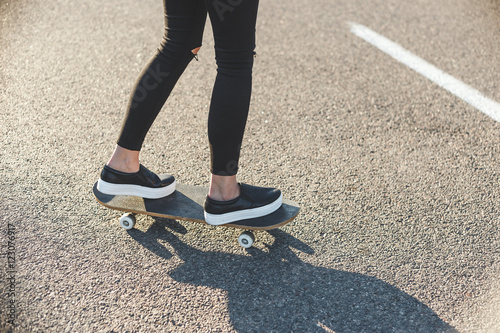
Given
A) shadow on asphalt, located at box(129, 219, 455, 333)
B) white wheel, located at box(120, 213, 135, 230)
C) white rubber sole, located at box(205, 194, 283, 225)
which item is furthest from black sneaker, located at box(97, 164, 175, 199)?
white rubber sole, located at box(205, 194, 283, 225)

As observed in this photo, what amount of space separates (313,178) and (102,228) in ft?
4.07

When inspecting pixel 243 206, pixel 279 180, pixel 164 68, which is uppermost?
pixel 164 68

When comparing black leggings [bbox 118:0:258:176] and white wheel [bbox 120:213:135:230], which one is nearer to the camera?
black leggings [bbox 118:0:258:176]

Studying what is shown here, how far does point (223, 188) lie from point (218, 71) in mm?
552

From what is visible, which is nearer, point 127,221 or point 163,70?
point 163,70

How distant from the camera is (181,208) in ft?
8.63

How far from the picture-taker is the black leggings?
2.11 meters

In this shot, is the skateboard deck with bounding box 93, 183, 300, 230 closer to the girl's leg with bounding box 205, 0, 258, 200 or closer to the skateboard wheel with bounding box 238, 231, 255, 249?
the skateboard wheel with bounding box 238, 231, 255, 249

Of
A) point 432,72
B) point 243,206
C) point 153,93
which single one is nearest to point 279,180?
point 243,206

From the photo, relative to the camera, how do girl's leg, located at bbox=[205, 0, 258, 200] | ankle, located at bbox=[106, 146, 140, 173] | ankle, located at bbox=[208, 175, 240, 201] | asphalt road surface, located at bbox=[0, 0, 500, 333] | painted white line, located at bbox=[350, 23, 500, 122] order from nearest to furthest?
girl's leg, located at bbox=[205, 0, 258, 200] < asphalt road surface, located at bbox=[0, 0, 500, 333] < ankle, located at bbox=[208, 175, 240, 201] < ankle, located at bbox=[106, 146, 140, 173] < painted white line, located at bbox=[350, 23, 500, 122]

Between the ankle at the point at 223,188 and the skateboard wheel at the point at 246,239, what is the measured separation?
20 cm

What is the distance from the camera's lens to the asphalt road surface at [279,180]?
2.24 metres

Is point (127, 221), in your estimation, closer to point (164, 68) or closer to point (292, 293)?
point (164, 68)

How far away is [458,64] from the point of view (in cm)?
438
